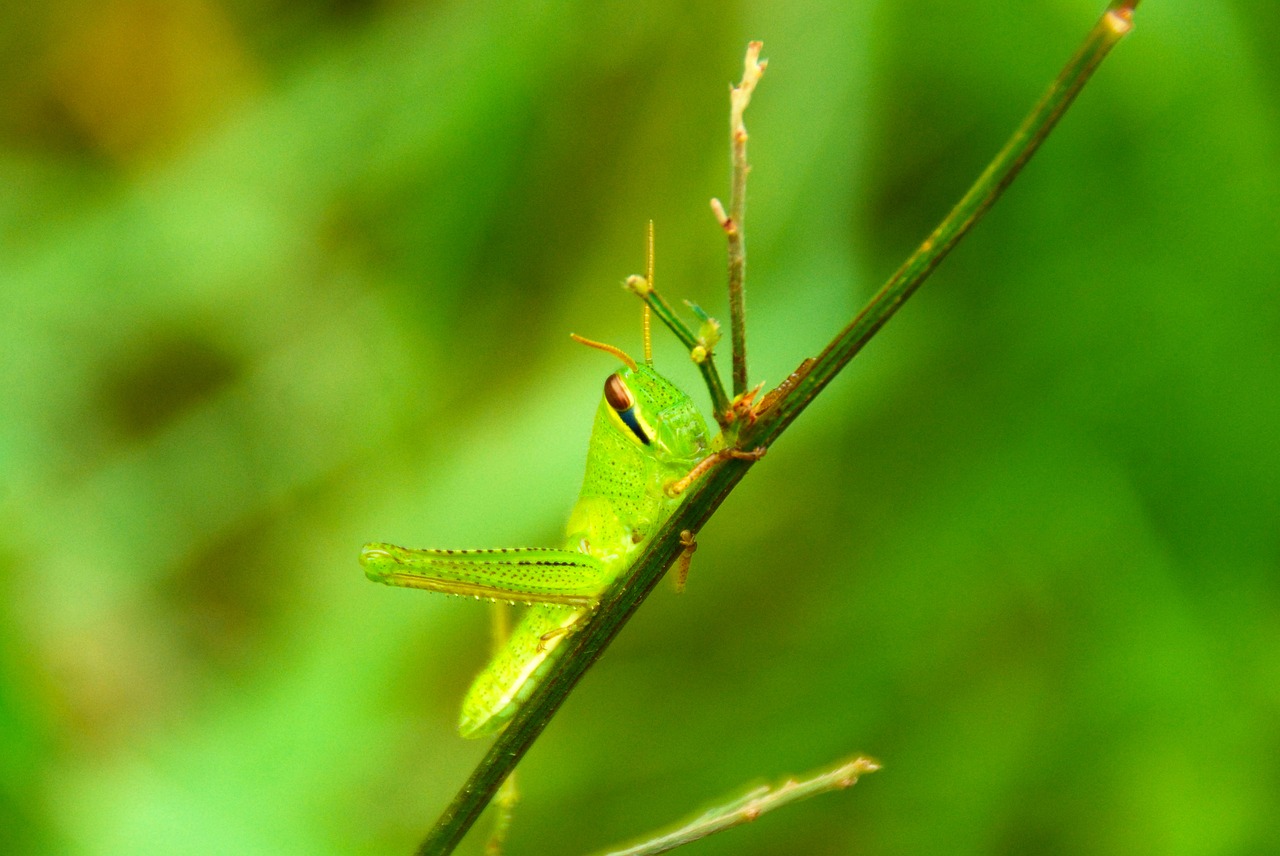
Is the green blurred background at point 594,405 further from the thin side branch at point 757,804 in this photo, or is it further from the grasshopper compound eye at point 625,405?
the thin side branch at point 757,804

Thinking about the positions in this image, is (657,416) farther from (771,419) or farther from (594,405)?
(594,405)

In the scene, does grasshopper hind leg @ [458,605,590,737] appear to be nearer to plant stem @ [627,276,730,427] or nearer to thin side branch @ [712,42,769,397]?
plant stem @ [627,276,730,427]

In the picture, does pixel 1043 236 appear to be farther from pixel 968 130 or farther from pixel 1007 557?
pixel 1007 557

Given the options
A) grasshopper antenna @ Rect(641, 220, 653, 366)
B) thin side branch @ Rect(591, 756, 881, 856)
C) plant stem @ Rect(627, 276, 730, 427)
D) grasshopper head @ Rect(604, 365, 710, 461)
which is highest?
grasshopper antenna @ Rect(641, 220, 653, 366)

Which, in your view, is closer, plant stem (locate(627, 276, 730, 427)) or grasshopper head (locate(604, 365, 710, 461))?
plant stem (locate(627, 276, 730, 427))

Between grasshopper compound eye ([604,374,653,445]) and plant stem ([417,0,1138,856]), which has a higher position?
grasshopper compound eye ([604,374,653,445])

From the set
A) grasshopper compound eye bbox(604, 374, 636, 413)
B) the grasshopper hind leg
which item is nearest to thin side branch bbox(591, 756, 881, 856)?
the grasshopper hind leg
